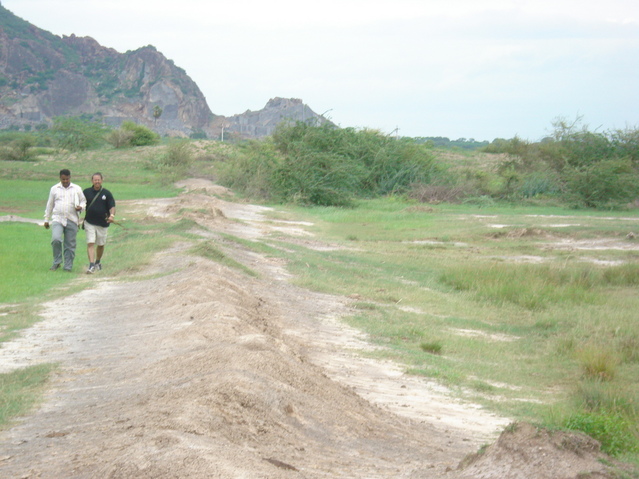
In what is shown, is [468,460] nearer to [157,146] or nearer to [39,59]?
[157,146]

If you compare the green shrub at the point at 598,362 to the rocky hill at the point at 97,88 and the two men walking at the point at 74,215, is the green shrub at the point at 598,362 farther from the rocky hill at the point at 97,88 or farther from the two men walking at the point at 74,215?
the rocky hill at the point at 97,88

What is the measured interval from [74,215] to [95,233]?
0.46 metres

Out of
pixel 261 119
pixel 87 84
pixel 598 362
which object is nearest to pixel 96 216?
pixel 598 362

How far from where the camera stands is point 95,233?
510 inches

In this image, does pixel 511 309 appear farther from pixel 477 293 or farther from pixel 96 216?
pixel 96 216

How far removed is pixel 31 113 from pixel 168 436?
10314cm

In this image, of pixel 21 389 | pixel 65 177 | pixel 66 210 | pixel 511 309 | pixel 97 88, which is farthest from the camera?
pixel 97 88

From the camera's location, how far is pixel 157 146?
53.4 metres

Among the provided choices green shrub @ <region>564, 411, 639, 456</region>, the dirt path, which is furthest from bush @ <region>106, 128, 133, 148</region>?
green shrub @ <region>564, 411, 639, 456</region>

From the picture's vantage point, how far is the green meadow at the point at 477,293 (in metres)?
8.05

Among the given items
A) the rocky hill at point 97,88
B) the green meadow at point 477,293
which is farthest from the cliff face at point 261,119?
the green meadow at point 477,293

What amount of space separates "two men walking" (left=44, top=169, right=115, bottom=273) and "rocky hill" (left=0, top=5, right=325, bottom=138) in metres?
76.3

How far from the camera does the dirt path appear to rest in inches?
173

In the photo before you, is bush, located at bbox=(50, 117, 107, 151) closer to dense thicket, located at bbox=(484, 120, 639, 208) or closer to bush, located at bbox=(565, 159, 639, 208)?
dense thicket, located at bbox=(484, 120, 639, 208)
